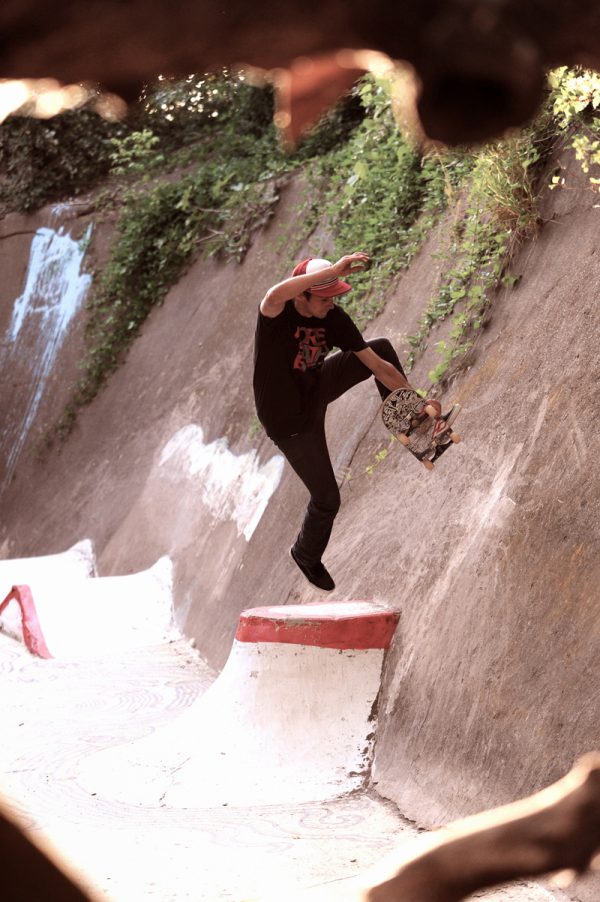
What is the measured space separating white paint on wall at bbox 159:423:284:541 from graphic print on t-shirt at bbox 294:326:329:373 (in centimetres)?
353

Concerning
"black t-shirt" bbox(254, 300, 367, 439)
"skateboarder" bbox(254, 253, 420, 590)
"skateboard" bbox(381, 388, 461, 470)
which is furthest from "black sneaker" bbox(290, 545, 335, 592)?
"skateboard" bbox(381, 388, 461, 470)

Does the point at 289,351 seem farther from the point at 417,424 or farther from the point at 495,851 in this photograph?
the point at 495,851

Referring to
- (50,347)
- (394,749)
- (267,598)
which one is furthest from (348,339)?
(50,347)

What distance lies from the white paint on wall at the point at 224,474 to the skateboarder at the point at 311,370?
10.8ft

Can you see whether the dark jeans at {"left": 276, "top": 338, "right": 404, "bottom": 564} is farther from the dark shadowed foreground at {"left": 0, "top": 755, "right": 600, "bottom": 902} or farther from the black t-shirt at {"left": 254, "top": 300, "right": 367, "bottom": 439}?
the dark shadowed foreground at {"left": 0, "top": 755, "right": 600, "bottom": 902}

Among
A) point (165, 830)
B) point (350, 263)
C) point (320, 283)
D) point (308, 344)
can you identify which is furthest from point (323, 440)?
point (165, 830)

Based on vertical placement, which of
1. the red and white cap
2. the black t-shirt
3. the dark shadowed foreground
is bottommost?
the black t-shirt

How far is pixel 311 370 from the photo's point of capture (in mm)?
5977

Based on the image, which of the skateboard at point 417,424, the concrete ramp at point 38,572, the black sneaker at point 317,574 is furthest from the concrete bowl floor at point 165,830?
the concrete ramp at point 38,572

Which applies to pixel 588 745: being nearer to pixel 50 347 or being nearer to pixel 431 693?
pixel 431 693

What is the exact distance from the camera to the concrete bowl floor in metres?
4.49

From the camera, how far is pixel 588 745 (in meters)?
4.16

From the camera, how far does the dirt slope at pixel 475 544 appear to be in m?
4.66

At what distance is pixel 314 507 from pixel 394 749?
4.53 feet
